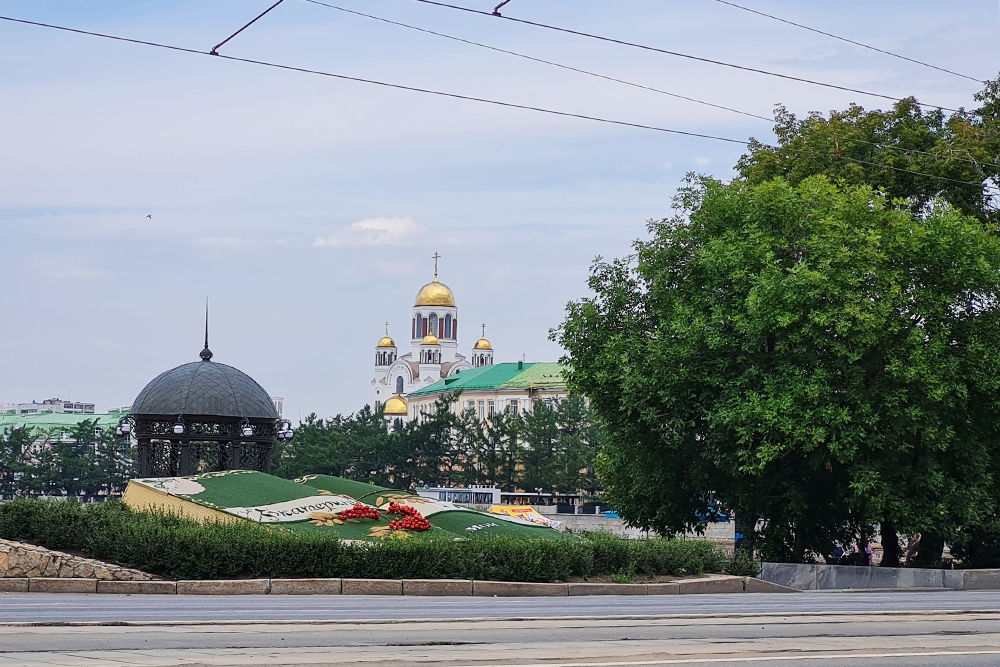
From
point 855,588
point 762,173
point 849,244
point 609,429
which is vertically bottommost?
point 855,588

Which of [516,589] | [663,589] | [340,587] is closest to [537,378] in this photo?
[663,589]

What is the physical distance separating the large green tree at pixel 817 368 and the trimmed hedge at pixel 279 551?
6.86m

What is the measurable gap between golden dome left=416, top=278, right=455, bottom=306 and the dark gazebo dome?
15882 cm

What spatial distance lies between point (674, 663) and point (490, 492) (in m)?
79.6

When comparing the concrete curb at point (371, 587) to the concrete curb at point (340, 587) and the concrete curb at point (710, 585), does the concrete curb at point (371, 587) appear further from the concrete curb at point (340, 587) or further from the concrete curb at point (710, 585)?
the concrete curb at point (710, 585)

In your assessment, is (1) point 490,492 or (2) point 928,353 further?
(1) point 490,492

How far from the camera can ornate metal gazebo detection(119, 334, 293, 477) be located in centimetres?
3167

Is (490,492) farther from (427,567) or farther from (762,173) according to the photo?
(427,567)

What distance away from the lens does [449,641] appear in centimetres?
1152

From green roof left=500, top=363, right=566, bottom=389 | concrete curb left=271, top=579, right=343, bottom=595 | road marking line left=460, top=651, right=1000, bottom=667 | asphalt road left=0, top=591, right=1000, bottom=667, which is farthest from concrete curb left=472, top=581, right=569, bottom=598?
green roof left=500, top=363, right=566, bottom=389

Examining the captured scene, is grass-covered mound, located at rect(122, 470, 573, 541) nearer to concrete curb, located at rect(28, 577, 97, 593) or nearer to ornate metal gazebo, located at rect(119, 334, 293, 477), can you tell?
ornate metal gazebo, located at rect(119, 334, 293, 477)

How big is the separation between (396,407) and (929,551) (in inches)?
5594

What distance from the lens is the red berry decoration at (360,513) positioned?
26.3m

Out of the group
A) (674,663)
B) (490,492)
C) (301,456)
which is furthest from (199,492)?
(301,456)
